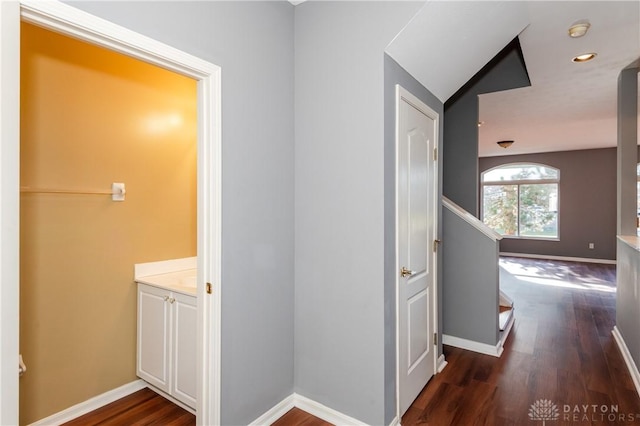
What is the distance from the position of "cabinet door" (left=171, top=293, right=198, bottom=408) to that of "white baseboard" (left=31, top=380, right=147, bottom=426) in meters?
0.48

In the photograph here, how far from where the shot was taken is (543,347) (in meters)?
3.27

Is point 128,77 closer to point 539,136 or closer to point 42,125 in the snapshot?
point 42,125

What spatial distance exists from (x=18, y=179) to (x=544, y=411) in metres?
3.14

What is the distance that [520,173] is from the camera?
29.3 ft

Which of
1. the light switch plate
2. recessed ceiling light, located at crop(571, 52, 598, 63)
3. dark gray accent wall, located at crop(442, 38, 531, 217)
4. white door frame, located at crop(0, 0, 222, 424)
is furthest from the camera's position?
dark gray accent wall, located at crop(442, 38, 531, 217)

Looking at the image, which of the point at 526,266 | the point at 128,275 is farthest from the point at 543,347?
the point at 526,266

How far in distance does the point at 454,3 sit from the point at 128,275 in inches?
111

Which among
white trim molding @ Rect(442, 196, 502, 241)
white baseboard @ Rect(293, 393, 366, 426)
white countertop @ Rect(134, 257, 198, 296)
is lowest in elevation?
white baseboard @ Rect(293, 393, 366, 426)

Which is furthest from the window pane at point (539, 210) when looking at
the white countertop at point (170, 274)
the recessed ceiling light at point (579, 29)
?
the white countertop at point (170, 274)

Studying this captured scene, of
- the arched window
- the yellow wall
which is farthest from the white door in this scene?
the arched window

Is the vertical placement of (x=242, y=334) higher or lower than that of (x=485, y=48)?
lower

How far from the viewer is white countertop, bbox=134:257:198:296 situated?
236 cm

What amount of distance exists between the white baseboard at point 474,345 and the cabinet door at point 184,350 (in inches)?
95.6

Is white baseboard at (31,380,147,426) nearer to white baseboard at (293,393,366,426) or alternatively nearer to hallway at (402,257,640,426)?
white baseboard at (293,393,366,426)
